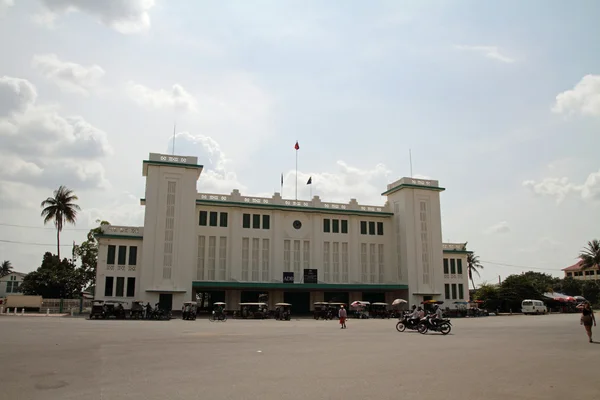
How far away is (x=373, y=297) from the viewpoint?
53.6 m

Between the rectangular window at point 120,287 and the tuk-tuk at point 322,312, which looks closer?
the tuk-tuk at point 322,312

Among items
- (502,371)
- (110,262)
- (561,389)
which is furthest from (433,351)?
(110,262)

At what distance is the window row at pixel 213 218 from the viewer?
4853cm

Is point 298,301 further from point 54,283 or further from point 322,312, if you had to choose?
point 54,283

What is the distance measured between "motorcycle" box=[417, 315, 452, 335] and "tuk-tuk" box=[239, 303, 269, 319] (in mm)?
20495

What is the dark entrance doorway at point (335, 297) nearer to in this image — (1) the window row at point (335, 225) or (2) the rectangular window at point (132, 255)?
(1) the window row at point (335, 225)

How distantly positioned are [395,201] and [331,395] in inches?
1895

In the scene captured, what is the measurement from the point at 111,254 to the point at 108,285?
2.83m

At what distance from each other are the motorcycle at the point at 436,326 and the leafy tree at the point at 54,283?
151ft

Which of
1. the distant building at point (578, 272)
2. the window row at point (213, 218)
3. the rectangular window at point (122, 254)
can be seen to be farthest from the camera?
the distant building at point (578, 272)

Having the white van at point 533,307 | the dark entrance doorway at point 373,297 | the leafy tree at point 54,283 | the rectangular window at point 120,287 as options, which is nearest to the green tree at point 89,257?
the leafy tree at point 54,283

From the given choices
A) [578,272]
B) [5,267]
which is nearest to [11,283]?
[5,267]

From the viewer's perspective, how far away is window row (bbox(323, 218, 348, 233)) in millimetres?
52750

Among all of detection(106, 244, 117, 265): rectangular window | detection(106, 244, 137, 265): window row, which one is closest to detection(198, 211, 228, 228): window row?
detection(106, 244, 137, 265): window row
